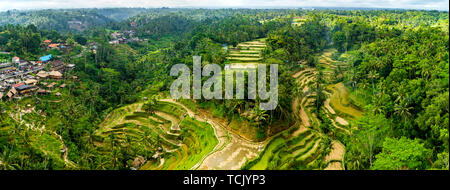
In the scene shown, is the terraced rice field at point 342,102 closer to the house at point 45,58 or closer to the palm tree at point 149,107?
the palm tree at point 149,107

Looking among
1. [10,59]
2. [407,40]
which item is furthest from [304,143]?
[10,59]

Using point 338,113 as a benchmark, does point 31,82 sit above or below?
above

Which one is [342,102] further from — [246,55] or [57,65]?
[57,65]

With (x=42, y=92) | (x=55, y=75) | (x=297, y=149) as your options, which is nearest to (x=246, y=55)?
(x=297, y=149)

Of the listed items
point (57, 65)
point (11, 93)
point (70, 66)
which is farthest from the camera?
point (70, 66)

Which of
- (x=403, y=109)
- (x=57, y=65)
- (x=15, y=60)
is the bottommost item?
(x=403, y=109)

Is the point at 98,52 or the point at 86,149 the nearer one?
the point at 86,149

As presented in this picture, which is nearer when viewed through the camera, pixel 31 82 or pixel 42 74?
pixel 31 82

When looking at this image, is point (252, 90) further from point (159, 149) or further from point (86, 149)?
point (86, 149)
